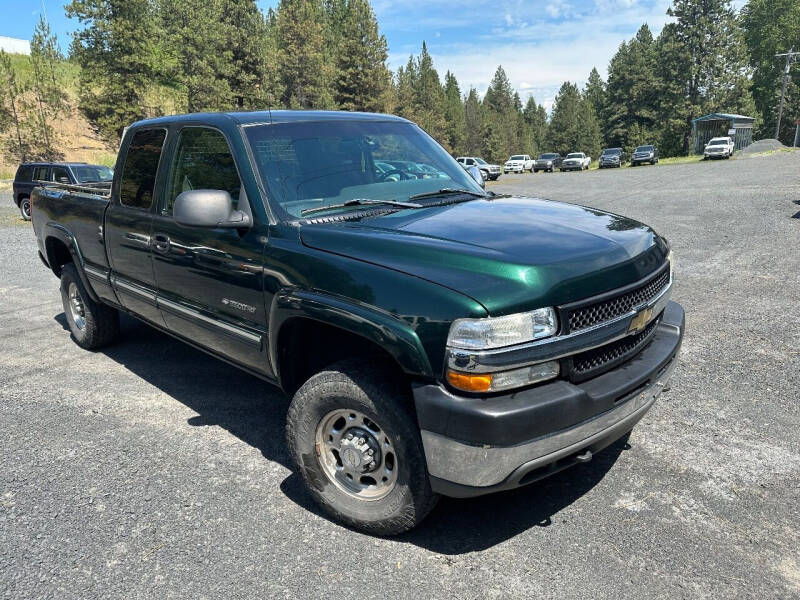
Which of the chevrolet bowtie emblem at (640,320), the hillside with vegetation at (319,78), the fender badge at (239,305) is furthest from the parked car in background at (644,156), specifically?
the fender badge at (239,305)

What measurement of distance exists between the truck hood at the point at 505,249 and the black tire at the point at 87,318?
3329 millimetres

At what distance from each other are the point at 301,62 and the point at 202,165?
46.9 m

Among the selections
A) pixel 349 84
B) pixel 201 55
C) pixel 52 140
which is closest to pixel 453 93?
pixel 349 84

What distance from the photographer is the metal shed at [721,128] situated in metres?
54.9

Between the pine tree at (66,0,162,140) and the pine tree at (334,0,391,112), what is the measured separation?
66.0 feet

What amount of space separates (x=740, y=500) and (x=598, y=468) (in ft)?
2.27

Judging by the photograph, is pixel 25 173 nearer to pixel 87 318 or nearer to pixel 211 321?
pixel 87 318

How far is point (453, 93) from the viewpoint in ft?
335

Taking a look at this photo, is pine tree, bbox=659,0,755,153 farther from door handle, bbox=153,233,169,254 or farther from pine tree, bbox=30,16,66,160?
door handle, bbox=153,233,169,254

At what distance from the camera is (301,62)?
46.5 metres

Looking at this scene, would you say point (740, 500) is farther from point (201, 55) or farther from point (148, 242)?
point (201, 55)

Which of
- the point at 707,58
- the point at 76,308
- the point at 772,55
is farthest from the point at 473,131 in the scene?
the point at 76,308

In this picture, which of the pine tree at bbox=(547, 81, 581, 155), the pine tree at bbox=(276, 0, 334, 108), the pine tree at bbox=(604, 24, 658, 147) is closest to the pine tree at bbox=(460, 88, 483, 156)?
the pine tree at bbox=(547, 81, 581, 155)

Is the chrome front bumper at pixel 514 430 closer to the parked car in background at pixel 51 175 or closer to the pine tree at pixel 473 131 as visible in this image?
the parked car in background at pixel 51 175
